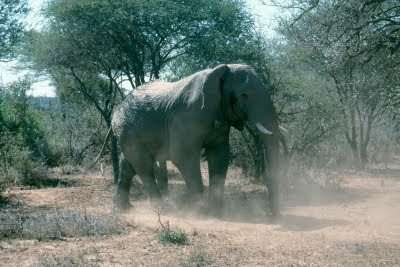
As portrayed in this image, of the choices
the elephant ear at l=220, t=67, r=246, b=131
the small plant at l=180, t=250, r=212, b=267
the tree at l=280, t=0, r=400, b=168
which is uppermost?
the tree at l=280, t=0, r=400, b=168

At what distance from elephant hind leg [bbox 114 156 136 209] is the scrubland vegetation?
0.71m

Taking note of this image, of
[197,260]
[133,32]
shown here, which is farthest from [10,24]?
[197,260]

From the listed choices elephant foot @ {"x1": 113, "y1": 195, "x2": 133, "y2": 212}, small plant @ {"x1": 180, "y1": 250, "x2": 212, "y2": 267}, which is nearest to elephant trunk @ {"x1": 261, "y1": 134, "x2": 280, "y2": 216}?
small plant @ {"x1": 180, "y1": 250, "x2": 212, "y2": 267}

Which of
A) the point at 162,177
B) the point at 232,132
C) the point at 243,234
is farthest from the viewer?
the point at 232,132

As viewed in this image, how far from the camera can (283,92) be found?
1356 centimetres

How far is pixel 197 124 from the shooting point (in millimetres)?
9719

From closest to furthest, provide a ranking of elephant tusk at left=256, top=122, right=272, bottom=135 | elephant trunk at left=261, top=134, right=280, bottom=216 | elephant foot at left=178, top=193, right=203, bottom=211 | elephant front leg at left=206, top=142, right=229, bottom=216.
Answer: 1. elephant tusk at left=256, top=122, right=272, bottom=135
2. elephant trunk at left=261, top=134, right=280, bottom=216
3. elephant foot at left=178, top=193, right=203, bottom=211
4. elephant front leg at left=206, top=142, right=229, bottom=216

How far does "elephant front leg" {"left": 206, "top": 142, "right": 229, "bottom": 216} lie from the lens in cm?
1013

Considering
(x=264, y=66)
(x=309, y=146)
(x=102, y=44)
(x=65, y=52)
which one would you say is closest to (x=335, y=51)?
(x=264, y=66)

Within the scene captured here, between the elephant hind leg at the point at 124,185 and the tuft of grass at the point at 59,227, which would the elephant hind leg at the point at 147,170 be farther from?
the tuft of grass at the point at 59,227

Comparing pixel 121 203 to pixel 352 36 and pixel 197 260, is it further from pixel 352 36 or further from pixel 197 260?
pixel 352 36

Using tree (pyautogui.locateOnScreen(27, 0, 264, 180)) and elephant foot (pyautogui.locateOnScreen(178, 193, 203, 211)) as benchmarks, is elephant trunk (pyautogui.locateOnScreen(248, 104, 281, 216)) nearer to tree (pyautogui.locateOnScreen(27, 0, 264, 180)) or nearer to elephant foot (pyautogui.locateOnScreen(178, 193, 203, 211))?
elephant foot (pyautogui.locateOnScreen(178, 193, 203, 211))

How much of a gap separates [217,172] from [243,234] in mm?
2302

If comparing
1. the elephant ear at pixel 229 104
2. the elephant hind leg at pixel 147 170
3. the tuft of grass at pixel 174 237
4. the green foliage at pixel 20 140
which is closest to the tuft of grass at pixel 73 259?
the tuft of grass at pixel 174 237
